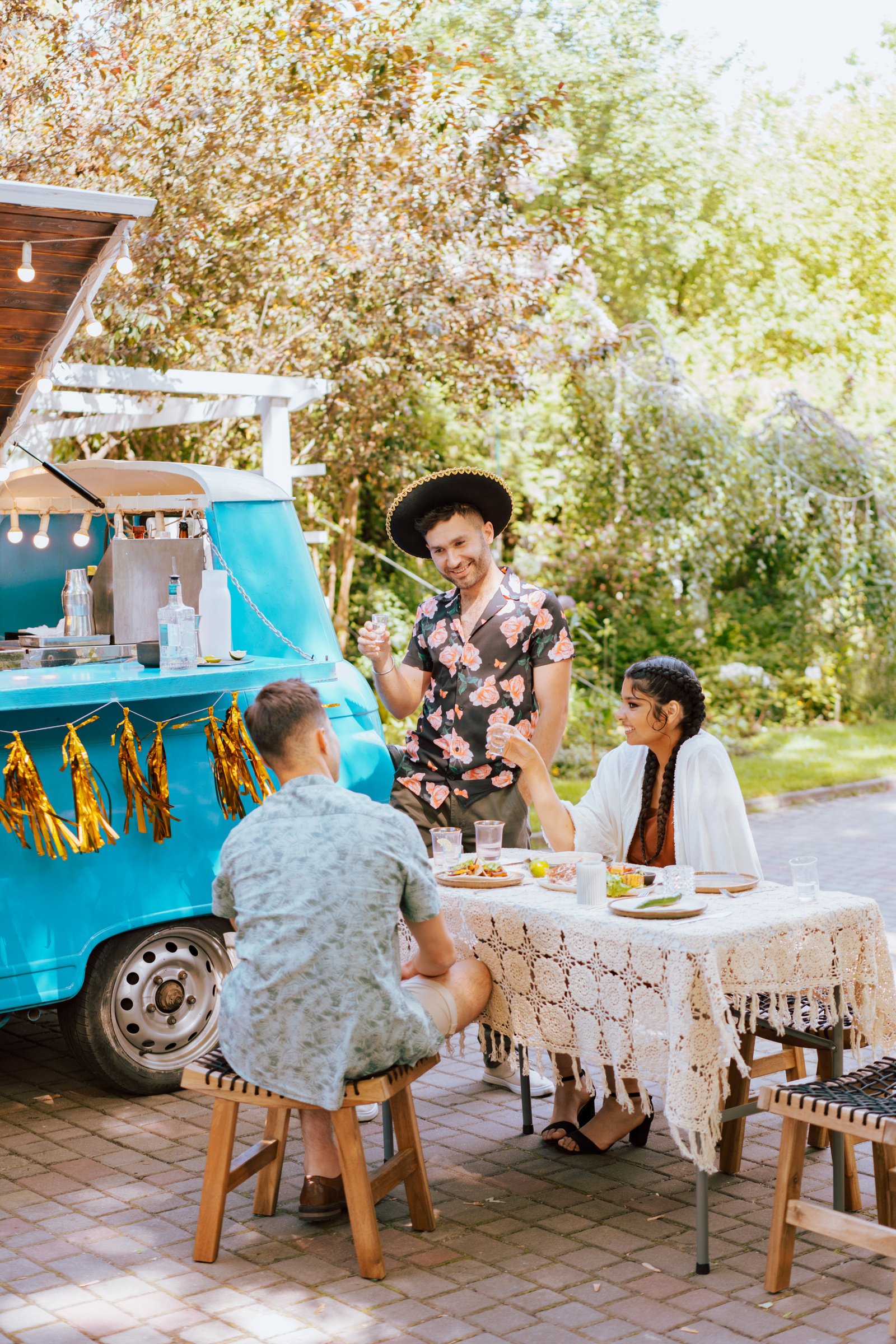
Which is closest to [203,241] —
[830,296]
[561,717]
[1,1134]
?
[561,717]

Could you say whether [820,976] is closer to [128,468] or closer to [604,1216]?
[604,1216]

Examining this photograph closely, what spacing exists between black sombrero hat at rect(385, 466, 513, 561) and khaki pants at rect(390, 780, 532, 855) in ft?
3.11

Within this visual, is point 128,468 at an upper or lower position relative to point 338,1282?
upper

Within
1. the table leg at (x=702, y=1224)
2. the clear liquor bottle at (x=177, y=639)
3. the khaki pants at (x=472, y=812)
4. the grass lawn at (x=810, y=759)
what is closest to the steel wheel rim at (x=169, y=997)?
the khaki pants at (x=472, y=812)

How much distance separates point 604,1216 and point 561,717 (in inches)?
70.8

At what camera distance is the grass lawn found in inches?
494

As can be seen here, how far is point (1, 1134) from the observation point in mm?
5180

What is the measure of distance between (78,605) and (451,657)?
1.56 m

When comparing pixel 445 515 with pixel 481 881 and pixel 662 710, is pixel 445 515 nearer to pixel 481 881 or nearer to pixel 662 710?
pixel 662 710

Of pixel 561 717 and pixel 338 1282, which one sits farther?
pixel 561 717

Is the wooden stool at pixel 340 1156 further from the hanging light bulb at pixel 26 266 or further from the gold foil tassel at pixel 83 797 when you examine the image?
the hanging light bulb at pixel 26 266

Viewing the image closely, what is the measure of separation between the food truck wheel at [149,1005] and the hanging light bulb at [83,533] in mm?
1610

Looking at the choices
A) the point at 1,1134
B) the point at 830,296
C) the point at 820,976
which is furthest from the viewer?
the point at 830,296

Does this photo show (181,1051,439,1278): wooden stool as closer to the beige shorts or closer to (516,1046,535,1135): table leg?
the beige shorts
